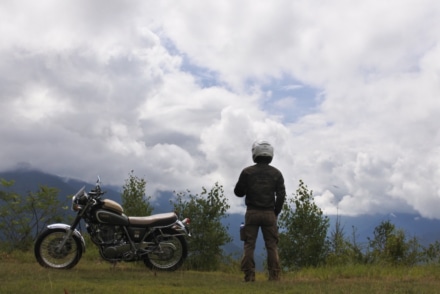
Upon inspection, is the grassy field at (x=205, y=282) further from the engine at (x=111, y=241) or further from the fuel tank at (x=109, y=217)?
the fuel tank at (x=109, y=217)

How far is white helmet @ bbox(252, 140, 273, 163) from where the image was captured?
348 inches

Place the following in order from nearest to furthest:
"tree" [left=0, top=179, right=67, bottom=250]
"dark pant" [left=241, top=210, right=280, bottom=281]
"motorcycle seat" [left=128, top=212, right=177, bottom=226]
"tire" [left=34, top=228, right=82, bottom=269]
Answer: "dark pant" [left=241, top=210, right=280, bottom=281], "tire" [left=34, top=228, right=82, bottom=269], "motorcycle seat" [left=128, top=212, right=177, bottom=226], "tree" [left=0, top=179, right=67, bottom=250]

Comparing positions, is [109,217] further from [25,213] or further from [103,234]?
[25,213]

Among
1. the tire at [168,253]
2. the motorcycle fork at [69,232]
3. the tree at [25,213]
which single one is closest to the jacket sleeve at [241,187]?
the tire at [168,253]

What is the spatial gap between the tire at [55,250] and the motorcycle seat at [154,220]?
3.75ft

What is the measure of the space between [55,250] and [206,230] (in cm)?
479

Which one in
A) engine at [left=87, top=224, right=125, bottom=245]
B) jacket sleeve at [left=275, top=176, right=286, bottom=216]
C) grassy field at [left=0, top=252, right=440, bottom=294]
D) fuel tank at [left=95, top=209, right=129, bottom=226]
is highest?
jacket sleeve at [left=275, top=176, right=286, bottom=216]

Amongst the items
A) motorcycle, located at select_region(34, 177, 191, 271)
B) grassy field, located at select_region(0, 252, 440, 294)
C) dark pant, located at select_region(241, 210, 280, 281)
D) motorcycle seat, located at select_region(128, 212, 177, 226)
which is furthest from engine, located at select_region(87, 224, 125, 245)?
dark pant, located at select_region(241, 210, 280, 281)

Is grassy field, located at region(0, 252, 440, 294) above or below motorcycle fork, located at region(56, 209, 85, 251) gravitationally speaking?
below

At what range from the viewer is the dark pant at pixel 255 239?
28.1ft

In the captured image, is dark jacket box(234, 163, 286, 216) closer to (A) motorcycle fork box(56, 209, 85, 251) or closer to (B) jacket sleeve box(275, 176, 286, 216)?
(B) jacket sleeve box(275, 176, 286, 216)

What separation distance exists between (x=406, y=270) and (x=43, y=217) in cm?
1028

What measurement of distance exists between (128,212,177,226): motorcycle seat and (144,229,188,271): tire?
0.22 metres

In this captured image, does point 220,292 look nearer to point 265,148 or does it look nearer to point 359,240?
point 265,148
